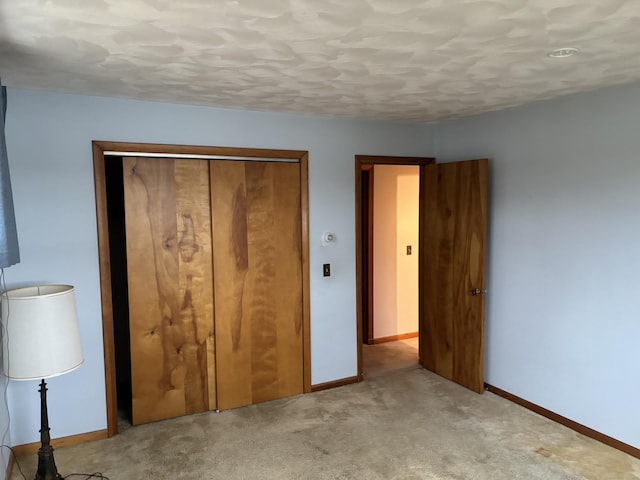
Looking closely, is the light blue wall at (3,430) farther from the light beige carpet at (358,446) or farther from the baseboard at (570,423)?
the baseboard at (570,423)

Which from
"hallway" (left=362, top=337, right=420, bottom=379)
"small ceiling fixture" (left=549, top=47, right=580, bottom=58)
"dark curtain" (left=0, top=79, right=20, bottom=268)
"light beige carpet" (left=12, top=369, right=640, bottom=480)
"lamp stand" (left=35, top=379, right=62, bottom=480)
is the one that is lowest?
"light beige carpet" (left=12, top=369, right=640, bottom=480)

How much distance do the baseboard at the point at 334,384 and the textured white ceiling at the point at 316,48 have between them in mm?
2373

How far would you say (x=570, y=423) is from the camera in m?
3.23

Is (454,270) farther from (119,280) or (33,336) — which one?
(33,336)

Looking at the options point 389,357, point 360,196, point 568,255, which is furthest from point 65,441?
point 568,255

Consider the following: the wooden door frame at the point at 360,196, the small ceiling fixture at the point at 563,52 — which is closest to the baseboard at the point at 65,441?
the wooden door frame at the point at 360,196

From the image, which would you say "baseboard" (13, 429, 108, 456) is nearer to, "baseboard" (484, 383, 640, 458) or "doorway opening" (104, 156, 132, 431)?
"doorway opening" (104, 156, 132, 431)

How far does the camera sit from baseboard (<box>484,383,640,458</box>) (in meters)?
2.90

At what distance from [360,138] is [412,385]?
2226mm

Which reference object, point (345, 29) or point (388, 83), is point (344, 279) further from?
point (345, 29)

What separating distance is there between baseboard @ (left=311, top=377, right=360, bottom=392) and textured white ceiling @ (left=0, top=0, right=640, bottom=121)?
237 cm

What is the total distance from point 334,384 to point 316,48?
2.90 m

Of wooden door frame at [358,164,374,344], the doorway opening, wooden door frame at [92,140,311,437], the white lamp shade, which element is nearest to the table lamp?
the white lamp shade

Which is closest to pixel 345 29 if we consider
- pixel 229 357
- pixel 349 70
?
pixel 349 70
